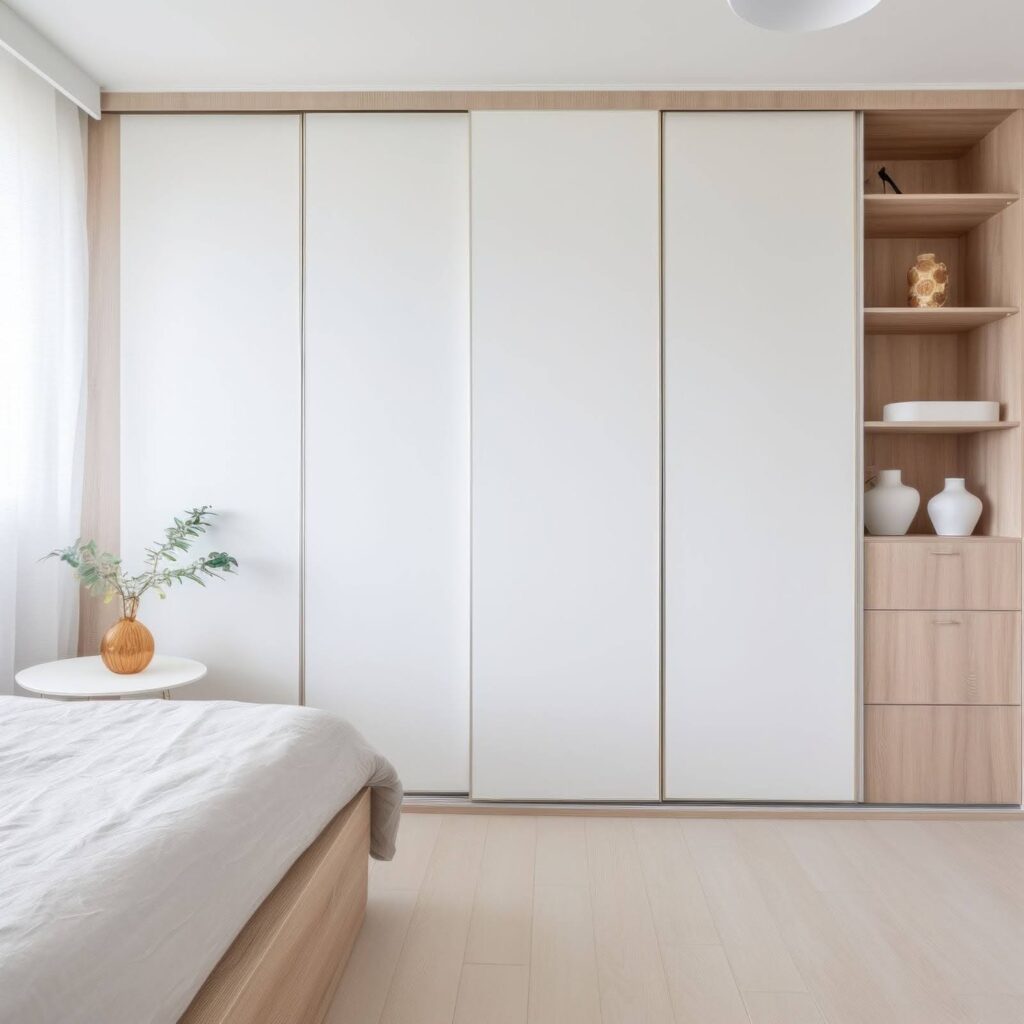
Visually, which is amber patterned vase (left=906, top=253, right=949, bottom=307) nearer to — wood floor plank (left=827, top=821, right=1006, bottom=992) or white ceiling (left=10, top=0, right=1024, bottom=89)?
white ceiling (left=10, top=0, right=1024, bottom=89)

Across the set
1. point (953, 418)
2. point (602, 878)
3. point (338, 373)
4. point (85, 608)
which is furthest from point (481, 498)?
point (953, 418)

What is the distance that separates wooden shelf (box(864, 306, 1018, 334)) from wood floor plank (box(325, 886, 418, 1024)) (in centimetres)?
248

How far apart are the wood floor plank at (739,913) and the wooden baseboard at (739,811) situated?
0.06 m

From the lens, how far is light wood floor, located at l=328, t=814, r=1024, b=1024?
73.5 inches

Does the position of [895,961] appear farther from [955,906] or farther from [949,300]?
[949,300]

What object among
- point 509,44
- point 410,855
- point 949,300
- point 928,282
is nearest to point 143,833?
point 410,855

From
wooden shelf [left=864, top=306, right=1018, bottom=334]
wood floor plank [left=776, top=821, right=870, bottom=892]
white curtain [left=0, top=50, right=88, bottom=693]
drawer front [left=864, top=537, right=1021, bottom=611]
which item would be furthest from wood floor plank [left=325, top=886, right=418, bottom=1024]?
wooden shelf [left=864, top=306, right=1018, bottom=334]

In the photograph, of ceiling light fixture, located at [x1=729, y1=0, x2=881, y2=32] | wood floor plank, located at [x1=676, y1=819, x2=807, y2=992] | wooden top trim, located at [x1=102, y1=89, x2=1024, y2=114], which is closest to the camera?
ceiling light fixture, located at [x1=729, y1=0, x2=881, y2=32]

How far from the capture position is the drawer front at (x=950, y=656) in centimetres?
297

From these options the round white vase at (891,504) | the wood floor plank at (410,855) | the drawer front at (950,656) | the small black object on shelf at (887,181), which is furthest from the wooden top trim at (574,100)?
the wood floor plank at (410,855)

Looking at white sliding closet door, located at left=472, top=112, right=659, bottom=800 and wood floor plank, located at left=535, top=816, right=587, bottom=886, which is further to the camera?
white sliding closet door, located at left=472, top=112, right=659, bottom=800

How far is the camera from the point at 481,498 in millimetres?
2967

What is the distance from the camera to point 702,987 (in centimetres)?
193

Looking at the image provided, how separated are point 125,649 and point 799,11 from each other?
8.24ft
